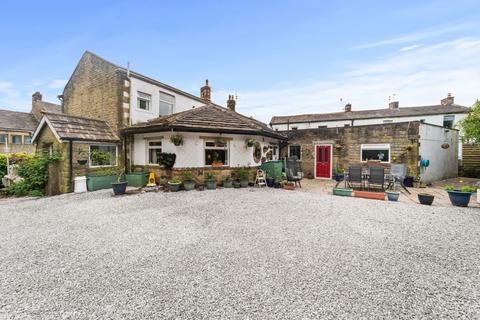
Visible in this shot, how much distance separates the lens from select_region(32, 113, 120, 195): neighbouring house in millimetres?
10031

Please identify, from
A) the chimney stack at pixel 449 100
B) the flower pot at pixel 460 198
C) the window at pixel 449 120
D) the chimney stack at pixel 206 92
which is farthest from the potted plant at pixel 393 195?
the chimney stack at pixel 449 100

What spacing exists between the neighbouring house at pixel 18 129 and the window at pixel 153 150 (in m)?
18.8

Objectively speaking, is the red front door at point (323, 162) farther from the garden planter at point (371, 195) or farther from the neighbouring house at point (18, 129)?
the neighbouring house at point (18, 129)

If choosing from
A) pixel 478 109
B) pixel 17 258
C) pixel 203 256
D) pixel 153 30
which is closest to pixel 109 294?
pixel 203 256

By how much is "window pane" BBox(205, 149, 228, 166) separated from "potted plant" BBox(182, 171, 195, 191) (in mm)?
1205

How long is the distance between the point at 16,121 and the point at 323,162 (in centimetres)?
3507

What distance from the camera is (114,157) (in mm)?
12023

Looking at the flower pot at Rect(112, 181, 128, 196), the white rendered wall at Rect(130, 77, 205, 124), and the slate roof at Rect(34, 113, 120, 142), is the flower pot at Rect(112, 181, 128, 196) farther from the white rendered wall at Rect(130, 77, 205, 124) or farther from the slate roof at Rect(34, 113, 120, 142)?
the white rendered wall at Rect(130, 77, 205, 124)

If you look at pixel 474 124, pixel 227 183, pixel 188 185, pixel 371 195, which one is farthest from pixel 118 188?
pixel 474 124

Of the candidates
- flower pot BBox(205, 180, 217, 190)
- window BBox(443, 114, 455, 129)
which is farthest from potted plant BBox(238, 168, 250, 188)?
window BBox(443, 114, 455, 129)

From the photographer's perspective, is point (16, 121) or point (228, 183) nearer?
point (228, 183)

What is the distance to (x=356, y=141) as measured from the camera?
46.2 ft

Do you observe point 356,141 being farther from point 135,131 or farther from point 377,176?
point 135,131

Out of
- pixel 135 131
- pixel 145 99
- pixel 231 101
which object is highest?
pixel 231 101
